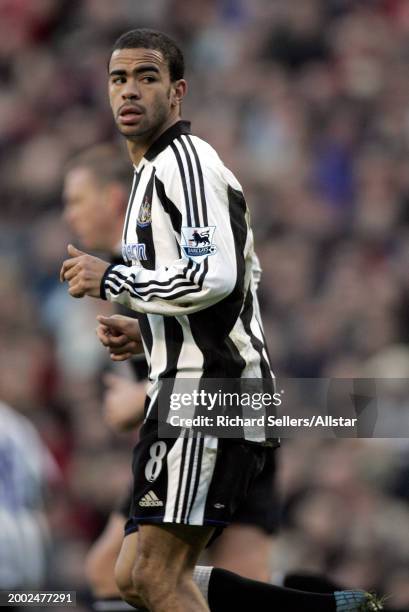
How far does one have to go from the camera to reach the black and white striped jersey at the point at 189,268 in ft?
13.0

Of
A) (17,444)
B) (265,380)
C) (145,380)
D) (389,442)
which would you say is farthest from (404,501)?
(265,380)

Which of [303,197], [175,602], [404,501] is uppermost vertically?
[303,197]

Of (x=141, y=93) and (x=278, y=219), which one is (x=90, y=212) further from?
(x=278, y=219)

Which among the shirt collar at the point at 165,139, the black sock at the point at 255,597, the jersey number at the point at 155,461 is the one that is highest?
the shirt collar at the point at 165,139

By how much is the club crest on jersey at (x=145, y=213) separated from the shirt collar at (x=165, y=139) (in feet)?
0.51

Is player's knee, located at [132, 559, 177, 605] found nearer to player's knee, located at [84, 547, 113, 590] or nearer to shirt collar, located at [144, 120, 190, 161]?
shirt collar, located at [144, 120, 190, 161]

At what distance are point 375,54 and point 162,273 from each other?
6032 millimetres

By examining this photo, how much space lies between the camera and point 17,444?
5.16 meters

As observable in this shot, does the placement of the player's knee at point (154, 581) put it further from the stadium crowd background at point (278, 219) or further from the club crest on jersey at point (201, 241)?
the stadium crowd background at point (278, 219)

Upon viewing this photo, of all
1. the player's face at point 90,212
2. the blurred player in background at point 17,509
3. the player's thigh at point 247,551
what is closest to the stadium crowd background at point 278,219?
the player's face at point 90,212

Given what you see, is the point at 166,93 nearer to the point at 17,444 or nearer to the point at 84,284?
the point at 84,284

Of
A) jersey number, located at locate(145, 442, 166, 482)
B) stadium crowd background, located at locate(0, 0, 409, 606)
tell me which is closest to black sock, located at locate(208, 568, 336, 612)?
jersey number, located at locate(145, 442, 166, 482)

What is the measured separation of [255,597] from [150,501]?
806 mm

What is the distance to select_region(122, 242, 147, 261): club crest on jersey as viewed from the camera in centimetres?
416
